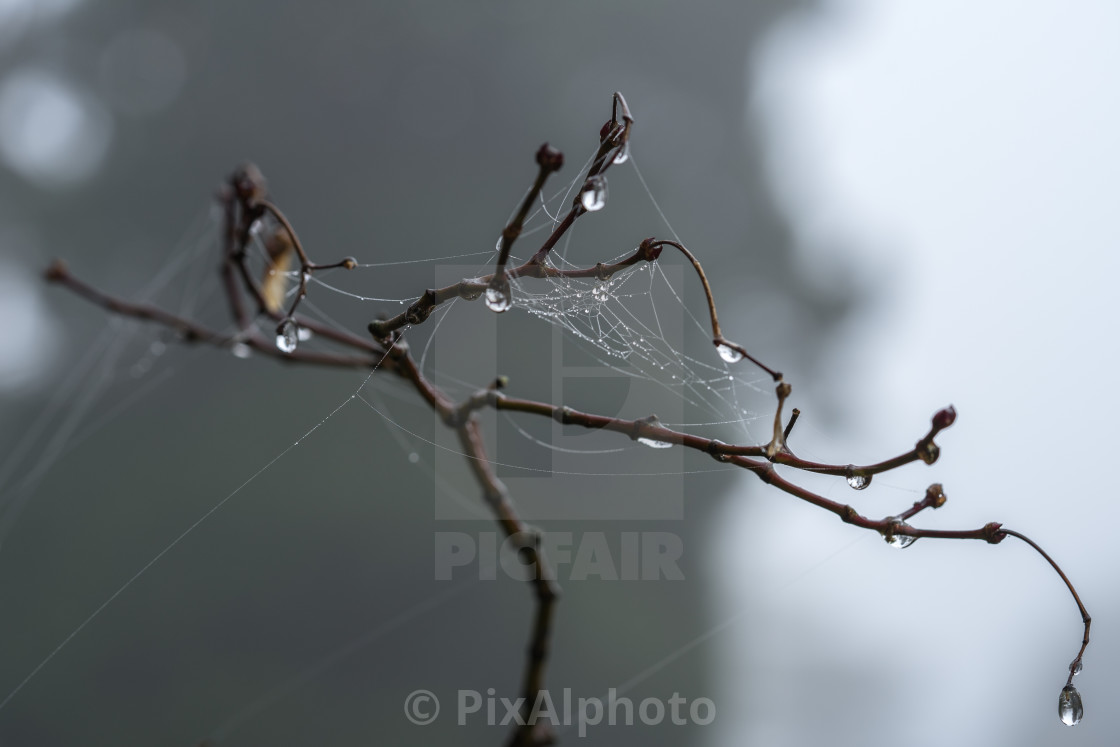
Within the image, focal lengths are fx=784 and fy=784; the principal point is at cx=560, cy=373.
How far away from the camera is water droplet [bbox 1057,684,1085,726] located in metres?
0.49

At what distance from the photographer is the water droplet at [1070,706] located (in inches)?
19.3

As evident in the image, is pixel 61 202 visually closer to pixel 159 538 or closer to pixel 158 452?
pixel 158 452

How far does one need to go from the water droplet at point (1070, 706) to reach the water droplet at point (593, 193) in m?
0.43

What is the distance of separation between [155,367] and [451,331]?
273 centimetres

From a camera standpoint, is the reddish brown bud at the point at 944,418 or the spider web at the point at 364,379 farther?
the spider web at the point at 364,379

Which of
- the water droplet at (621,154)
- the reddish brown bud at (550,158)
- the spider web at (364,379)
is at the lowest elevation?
the reddish brown bud at (550,158)

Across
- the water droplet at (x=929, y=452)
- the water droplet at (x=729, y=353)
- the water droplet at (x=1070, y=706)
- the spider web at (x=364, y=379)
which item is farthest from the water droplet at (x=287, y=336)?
the spider web at (x=364, y=379)

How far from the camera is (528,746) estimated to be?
331 millimetres

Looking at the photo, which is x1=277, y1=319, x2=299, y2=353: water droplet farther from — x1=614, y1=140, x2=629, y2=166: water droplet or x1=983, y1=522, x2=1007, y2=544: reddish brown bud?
x1=983, y1=522, x2=1007, y2=544: reddish brown bud

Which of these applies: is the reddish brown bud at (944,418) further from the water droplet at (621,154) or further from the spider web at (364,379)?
the spider web at (364,379)

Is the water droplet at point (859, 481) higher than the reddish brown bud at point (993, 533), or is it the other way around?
the water droplet at point (859, 481)

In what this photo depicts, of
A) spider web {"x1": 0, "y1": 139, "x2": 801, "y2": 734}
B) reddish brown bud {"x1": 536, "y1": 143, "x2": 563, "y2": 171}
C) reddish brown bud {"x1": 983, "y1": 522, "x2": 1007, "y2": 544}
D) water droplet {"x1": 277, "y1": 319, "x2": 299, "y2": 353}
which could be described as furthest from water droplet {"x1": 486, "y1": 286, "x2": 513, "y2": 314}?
spider web {"x1": 0, "y1": 139, "x2": 801, "y2": 734}

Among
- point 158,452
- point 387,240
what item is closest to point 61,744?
point 158,452

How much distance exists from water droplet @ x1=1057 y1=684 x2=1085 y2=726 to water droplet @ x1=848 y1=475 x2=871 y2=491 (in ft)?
0.60
